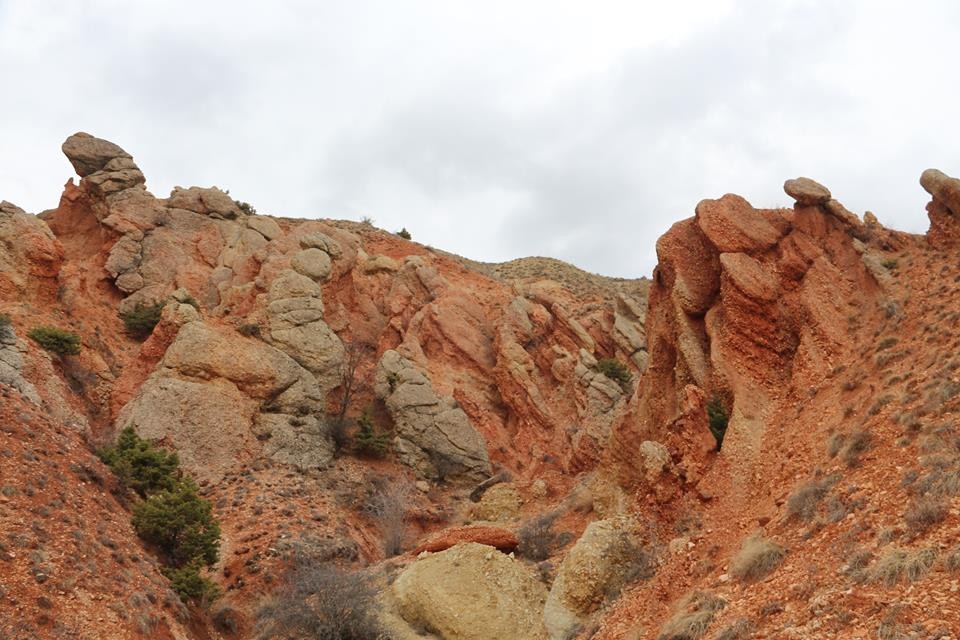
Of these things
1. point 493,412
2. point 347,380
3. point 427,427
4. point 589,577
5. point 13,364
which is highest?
point 347,380

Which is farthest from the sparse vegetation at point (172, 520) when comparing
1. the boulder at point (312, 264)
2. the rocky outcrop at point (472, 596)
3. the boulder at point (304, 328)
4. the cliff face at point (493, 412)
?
the boulder at point (312, 264)

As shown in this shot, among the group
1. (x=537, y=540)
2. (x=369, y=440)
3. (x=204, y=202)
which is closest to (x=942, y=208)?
(x=537, y=540)

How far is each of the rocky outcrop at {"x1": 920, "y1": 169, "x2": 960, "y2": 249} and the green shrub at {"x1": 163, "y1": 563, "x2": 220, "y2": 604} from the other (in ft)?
79.6

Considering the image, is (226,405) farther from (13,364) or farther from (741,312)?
(741,312)

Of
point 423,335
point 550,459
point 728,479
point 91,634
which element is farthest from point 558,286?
point 91,634

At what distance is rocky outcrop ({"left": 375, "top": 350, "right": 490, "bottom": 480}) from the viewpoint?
34.7 m

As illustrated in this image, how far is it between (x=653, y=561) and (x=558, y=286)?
39.5 metres

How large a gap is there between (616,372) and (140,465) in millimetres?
23228

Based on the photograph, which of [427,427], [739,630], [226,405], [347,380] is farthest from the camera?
[347,380]

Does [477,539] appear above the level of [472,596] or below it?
above

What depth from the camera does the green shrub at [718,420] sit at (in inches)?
753

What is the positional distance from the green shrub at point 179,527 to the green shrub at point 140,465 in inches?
58.9

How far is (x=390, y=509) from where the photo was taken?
94.8 feet

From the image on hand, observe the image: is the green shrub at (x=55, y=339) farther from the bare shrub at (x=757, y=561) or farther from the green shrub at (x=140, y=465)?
the bare shrub at (x=757, y=561)
